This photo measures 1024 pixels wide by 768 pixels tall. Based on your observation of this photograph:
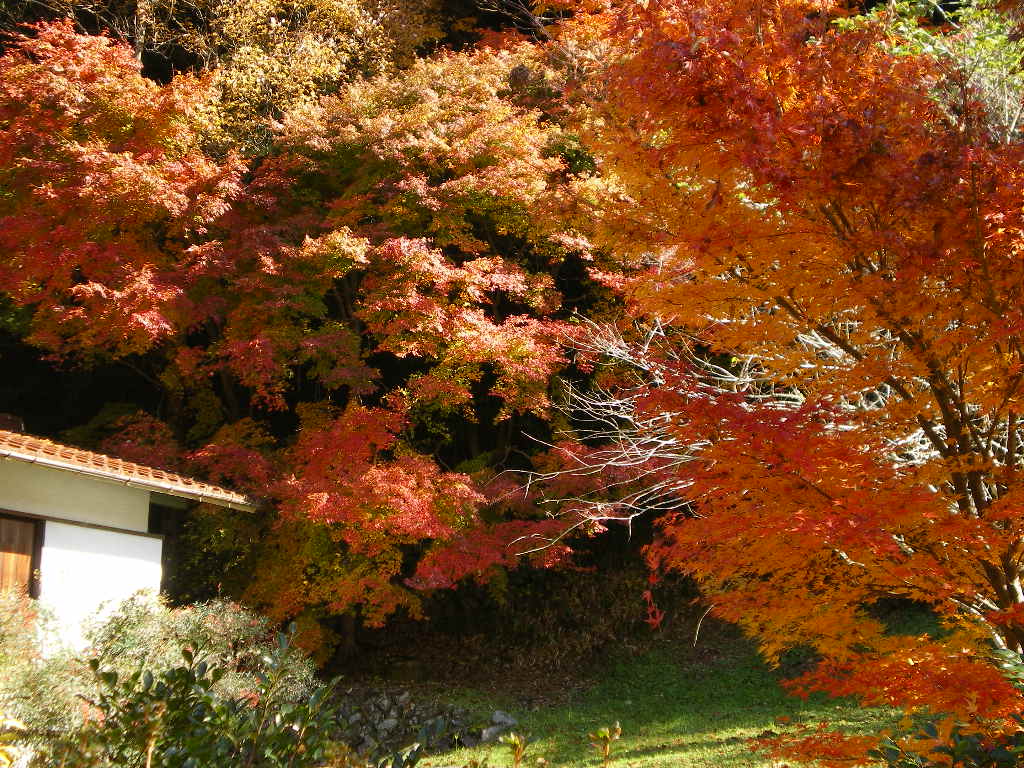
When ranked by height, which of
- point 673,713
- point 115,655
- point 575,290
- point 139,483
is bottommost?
point 673,713

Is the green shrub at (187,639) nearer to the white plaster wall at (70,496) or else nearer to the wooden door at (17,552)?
the wooden door at (17,552)

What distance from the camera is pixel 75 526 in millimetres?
7715

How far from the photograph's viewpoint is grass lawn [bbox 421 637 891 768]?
27.9 feet

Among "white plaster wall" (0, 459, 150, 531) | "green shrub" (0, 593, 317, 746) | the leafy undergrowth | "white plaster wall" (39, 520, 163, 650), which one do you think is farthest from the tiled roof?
the leafy undergrowth

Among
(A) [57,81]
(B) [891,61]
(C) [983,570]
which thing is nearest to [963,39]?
(B) [891,61]

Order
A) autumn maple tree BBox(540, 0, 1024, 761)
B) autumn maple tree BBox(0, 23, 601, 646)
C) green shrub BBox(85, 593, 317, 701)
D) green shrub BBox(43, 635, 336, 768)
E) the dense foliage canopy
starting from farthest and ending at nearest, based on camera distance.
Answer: autumn maple tree BBox(0, 23, 601, 646) < green shrub BBox(85, 593, 317, 701) < the dense foliage canopy < autumn maple tree BBox(540, 0, 1024, 761) < green shrub BBox(43, 635, 336, 768)

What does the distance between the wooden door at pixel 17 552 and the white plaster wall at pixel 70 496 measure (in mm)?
134

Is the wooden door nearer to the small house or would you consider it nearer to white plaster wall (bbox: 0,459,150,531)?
the small house

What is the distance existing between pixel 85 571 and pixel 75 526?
1.46 feet

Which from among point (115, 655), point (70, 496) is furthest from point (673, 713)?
point (70, 496)

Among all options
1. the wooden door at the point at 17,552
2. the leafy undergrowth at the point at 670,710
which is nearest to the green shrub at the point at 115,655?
the wooden door at the point at 17,552

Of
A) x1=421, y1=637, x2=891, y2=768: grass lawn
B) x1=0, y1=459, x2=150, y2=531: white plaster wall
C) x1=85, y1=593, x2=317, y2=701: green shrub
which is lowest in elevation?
x1=421, y1=637, x2=891, y2=768: grass lawn

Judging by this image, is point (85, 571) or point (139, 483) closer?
point (85, 571)

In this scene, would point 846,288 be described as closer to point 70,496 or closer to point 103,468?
point 103,468
